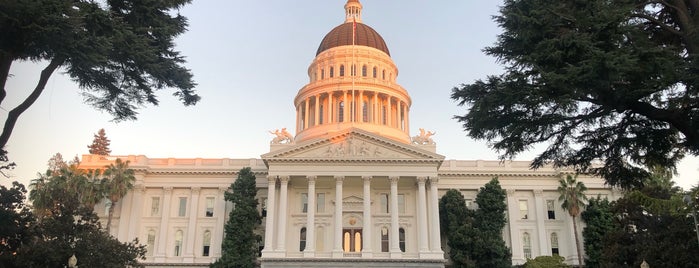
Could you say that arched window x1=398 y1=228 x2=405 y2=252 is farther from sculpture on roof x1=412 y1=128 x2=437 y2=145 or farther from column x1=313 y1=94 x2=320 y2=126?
column x1=313 y1=94 x2=320 y2=126

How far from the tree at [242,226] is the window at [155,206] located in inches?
358

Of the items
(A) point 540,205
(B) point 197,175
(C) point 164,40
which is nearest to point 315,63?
(B) point 197,175

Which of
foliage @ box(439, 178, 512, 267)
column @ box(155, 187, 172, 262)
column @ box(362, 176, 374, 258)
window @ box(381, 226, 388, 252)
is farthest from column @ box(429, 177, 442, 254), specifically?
column @ box(155, 187, 172, 262)

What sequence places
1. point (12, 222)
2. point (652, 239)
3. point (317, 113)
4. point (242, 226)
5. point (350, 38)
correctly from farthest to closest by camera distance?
point (350, 38) < point (317, 113) < point (242, 226) < point (652, 239) < point (12, 222)

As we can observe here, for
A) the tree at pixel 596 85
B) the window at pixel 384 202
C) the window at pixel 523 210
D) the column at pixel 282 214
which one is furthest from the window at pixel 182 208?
the tree at pixel 596 85

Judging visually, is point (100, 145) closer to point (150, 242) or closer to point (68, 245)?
point (150, 242)

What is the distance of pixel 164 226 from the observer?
5772 cm

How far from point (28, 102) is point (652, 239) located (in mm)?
33972

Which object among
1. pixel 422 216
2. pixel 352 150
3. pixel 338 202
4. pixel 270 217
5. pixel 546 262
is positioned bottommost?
pixel 546 262

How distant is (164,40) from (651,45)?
13170 millimetres

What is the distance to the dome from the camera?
77.0 meters

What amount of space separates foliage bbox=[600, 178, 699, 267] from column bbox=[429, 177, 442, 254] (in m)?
14.1

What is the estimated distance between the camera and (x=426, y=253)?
51.1 meters

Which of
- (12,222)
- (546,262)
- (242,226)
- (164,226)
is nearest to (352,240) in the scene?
(242,226)
